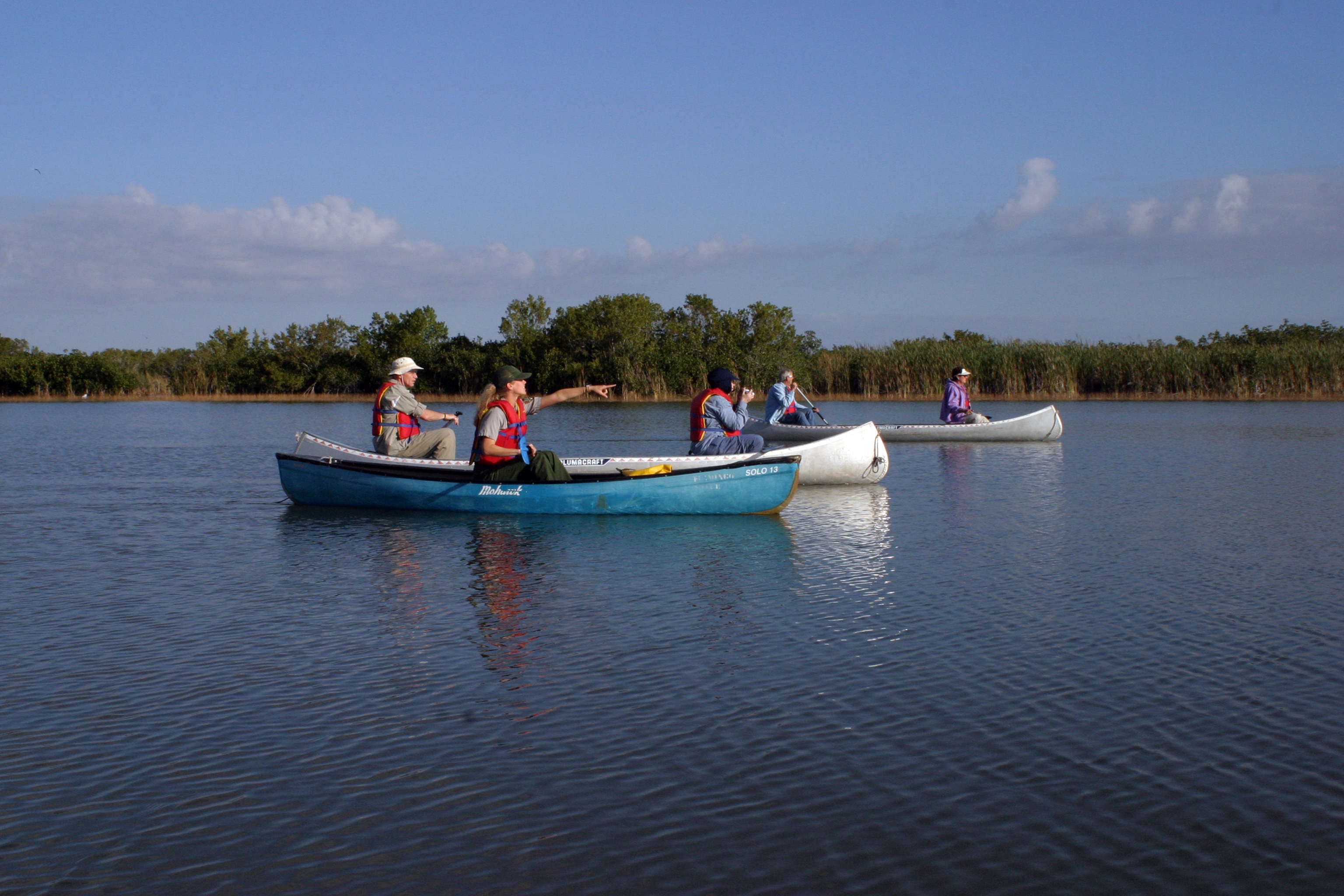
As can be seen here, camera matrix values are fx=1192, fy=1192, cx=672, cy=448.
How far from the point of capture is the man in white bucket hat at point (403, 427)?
14.9 meters

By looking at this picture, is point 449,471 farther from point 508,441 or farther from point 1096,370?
point 1096,370

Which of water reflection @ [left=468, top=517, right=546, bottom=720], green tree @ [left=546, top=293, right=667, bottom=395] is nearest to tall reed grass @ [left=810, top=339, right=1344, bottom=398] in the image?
green tree @ [left=546, top=293, right=667, bottom=395]

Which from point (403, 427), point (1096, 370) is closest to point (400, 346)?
point (1096, 370)

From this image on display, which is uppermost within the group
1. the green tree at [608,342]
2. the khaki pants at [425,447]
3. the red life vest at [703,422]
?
the green tree at [608,342]

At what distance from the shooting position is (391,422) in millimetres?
15070

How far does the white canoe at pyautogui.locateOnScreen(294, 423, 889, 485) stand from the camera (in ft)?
48.5

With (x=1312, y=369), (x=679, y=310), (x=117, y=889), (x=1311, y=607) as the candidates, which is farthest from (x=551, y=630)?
(x=679, y=310)

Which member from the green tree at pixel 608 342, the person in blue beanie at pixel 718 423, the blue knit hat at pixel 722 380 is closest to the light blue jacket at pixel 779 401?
the person in blue beanie at pixel 718 423

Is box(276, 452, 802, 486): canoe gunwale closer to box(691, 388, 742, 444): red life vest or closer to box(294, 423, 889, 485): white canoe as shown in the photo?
box(294, 423, 889, 485): white canoe

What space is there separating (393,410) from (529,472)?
2.71 metres

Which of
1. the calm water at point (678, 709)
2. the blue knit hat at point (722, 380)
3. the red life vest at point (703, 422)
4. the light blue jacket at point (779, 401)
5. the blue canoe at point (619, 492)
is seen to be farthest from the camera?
the light blue jacket at point (779, 401)

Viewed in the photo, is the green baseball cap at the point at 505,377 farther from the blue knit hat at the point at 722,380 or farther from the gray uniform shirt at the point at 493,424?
the blue knit hat at the point at 722,380

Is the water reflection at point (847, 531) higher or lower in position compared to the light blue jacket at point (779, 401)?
lower

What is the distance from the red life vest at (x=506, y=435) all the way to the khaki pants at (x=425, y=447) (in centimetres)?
179
